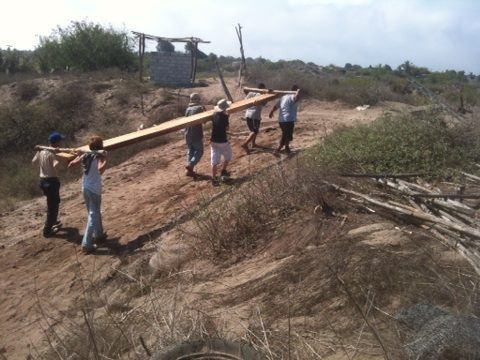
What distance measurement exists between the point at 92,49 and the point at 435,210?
23.6 metres

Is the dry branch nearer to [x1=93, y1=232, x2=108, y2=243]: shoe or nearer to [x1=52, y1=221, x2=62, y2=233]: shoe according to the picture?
[x1=93, y1=232, x2=108, y2=243]: shoe

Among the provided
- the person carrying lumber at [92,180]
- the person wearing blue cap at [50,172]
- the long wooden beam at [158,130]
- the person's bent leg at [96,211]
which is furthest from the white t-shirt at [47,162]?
the person's bent leg at [96,211]

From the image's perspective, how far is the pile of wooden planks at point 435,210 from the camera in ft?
16.3

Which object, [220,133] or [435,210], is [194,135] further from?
[435,210]

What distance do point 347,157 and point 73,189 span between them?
651cm

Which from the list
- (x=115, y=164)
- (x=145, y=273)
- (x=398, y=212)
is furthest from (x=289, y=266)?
(x=115, y=164)

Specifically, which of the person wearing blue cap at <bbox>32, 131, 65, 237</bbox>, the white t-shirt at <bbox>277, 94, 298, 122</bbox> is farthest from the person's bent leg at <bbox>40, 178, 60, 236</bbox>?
the white t-shirt at <bbox>277, 94, 298, 122</bbox>

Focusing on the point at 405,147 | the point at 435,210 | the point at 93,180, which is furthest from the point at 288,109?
the point at 435,210

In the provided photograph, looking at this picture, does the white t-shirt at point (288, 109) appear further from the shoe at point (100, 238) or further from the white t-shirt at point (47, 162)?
the white t-shirt at point (47, 162)

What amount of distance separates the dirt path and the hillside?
0.10 feet

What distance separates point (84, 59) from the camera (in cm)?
2606

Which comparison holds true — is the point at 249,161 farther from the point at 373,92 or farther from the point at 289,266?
the point at 373,92

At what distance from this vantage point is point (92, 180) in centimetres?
730

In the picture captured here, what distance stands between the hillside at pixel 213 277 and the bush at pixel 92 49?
1673 cm
